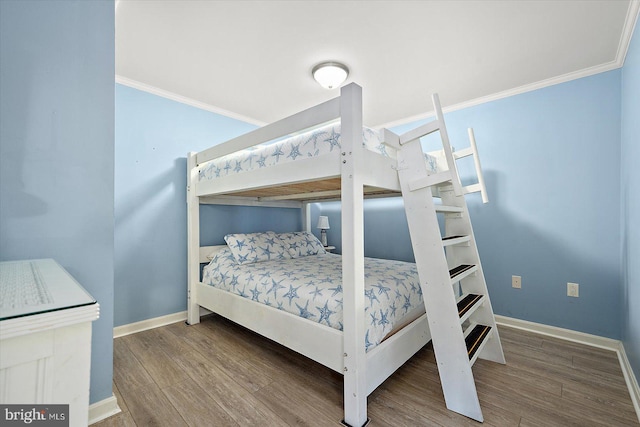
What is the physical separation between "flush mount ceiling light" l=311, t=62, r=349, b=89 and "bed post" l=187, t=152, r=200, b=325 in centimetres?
132

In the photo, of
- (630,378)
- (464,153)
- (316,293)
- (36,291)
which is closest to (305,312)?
(316,293)

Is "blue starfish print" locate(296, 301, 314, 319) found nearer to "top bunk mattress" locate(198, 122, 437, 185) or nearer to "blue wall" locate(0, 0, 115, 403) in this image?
"top bunk mattress" locate(198, 122, 437, 185)

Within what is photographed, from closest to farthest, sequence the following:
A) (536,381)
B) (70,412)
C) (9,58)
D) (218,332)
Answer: (70,412) → (9,58) → (536,381) → (218,332)

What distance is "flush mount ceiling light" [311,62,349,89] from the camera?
7.02 feet

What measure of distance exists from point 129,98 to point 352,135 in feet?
7.06

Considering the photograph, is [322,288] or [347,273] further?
[322,288]

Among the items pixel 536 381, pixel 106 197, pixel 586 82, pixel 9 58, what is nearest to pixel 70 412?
pixel 106 197

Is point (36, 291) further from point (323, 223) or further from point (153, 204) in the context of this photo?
point (323, 223)

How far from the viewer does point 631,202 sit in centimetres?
169

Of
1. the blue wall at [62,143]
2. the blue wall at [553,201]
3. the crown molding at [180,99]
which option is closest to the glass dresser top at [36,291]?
the blue wall at [62,143]

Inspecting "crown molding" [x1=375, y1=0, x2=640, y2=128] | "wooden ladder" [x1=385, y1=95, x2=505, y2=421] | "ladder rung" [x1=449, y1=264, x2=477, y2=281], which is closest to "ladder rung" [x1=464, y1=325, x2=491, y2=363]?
"wooden ladder" [x1=385, y1=95, x2=505, y2=421]

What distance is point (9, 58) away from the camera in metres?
1.15

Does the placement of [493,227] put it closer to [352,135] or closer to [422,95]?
[422,95]

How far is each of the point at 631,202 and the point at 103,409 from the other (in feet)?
10.3
